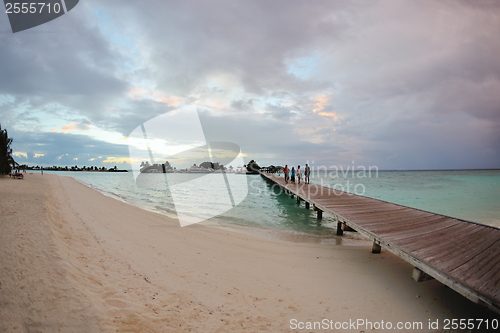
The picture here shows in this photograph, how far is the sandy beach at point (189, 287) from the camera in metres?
2.90

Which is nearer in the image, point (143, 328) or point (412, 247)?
point (143, 328)

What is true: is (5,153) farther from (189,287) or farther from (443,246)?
(443,246)

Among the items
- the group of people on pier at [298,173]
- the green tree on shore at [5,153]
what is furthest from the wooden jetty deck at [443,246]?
the green tree on shore at [5,153]

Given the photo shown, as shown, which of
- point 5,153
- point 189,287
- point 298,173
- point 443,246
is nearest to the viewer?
point 189,287

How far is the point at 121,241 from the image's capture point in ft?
21.4

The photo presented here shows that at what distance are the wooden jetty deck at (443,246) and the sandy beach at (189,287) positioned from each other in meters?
0.79

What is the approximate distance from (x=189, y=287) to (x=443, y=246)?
226 inches

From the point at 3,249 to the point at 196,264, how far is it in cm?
413

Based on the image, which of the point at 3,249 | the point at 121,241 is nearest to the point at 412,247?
the point at 121,241

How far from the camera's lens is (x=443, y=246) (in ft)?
15.0

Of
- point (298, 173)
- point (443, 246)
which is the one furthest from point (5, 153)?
point (443, 246)

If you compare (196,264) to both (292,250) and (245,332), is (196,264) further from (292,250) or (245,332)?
(292,250)

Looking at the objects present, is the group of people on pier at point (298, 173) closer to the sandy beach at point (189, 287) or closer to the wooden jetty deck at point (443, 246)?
the wooden jetty deck at point (443, 246)

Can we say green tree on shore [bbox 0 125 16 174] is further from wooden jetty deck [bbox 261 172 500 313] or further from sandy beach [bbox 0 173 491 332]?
wooden jetty deck [bbox 261 172 500 313]
